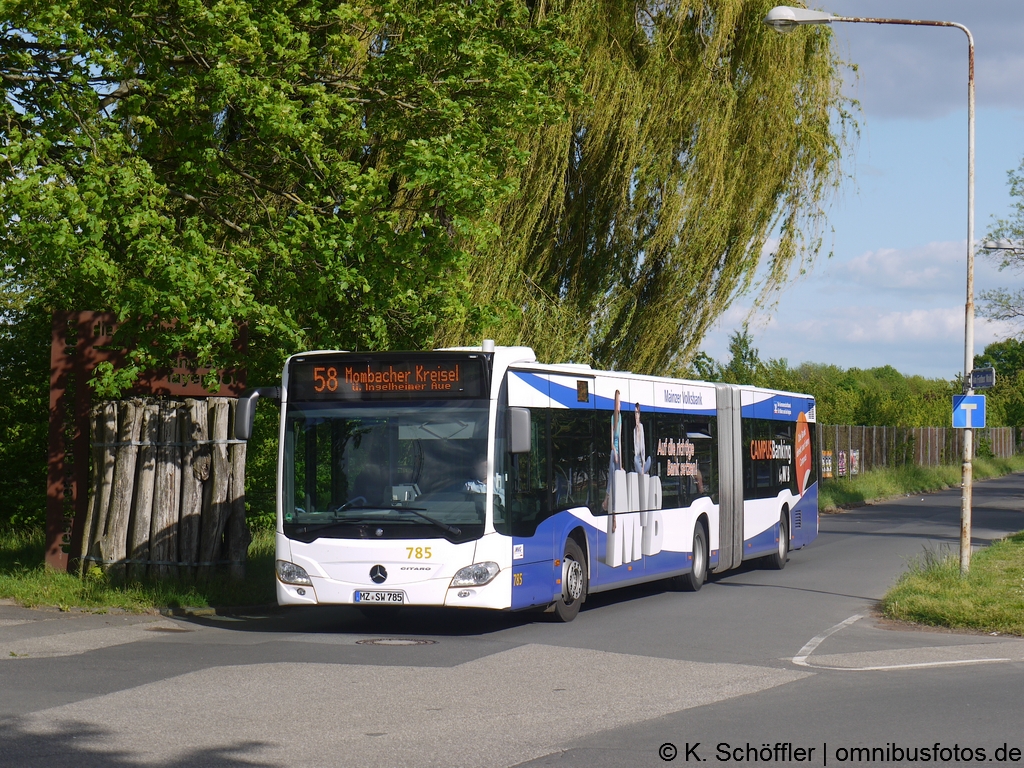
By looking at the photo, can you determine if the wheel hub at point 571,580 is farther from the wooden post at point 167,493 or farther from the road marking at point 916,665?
the wooden post at point 167,493

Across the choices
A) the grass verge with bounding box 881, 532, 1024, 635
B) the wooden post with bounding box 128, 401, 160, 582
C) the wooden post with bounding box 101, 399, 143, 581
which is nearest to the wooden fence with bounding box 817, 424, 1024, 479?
the grass verge with bounding box 881, 532, 1024, 635

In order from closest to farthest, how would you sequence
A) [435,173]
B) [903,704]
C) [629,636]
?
[903,704] < [629,636] < [435,173]

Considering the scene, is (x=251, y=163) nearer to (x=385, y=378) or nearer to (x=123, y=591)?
(x=385, y=378)

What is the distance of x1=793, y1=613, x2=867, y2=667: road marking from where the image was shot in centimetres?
1123

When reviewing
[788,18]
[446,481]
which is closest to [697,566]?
[446,481]

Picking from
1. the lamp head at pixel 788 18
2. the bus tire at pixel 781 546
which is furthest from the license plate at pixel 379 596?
the bus tire at pixel 781 546

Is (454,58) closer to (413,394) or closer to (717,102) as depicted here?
(413,394)

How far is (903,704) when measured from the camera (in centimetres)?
884

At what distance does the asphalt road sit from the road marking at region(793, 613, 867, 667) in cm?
4

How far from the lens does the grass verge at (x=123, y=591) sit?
566 inches

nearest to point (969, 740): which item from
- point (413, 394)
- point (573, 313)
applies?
point (413, 394)

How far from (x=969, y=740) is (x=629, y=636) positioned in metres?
5.36

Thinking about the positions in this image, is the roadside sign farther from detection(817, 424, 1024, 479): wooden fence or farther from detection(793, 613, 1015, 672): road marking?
detection(817, 424, 1024, 479): wooden fence

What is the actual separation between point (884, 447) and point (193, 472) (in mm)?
43510
